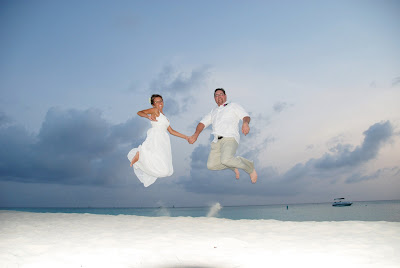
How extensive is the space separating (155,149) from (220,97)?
81.6 inches

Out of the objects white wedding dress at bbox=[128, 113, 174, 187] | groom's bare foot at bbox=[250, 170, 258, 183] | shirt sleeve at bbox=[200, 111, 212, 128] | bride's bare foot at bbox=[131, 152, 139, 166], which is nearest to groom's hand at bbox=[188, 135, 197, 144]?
shirt sleeve at bbox=[200, 111, 212, 128]

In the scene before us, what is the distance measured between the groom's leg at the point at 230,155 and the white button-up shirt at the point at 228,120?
19 centimetres

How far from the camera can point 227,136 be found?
707 cm

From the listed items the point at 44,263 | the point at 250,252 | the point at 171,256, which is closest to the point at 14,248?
the point at 44,263

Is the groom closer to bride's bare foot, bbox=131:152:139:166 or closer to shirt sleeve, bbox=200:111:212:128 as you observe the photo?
shirt sleeve, bbox=200:111:212:128

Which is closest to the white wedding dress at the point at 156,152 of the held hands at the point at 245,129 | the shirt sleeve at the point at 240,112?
the shirt sleeve at the point at 240,112

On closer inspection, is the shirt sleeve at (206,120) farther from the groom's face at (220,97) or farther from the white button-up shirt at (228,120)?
the groom's face at (220,97)

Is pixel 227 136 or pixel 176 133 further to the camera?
pixel 176 133

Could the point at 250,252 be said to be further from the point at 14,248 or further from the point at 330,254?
the point at 14,248

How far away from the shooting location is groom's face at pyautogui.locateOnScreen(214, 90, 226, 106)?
7.41m

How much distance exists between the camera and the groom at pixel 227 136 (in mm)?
6883

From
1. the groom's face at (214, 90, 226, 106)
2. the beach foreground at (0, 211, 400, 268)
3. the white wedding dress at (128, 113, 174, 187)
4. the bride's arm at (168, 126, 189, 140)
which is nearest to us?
the beach foreground at (0, 211, 400, 268)

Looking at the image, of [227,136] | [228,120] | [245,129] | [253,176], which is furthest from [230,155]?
[253,176]

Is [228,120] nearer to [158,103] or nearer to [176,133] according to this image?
[176,133]
